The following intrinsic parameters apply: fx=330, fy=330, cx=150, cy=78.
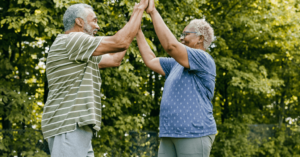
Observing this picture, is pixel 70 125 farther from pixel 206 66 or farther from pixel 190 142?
pixel 206 66

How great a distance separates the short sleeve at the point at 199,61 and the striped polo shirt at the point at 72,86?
72 cm

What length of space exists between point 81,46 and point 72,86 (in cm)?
28

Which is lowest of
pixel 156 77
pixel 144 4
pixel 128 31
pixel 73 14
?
pixel 156 77

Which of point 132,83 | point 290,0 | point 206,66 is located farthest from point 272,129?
point 206,66

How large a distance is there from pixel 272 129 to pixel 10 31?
8.59 metres

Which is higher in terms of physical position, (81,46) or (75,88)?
(81,46)

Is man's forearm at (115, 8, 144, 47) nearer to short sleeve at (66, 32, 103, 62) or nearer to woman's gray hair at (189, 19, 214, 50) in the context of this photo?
short sleeve at (66, 32, 103, 62)

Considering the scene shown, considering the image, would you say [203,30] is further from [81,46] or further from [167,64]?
[81,46]

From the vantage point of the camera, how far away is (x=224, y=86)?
33.4 ft

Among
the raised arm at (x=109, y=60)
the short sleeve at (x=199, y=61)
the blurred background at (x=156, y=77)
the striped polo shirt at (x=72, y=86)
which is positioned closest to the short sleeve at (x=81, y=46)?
the striped polo shirt at (x=72, y=86)

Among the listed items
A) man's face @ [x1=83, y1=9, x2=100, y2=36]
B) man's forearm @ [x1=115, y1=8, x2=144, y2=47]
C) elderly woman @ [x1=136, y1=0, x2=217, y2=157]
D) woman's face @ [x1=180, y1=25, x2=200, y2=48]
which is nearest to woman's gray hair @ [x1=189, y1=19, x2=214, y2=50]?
woman's face @ [x1=180, y1=25, x2=200, y2=48]

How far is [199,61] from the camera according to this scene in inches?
101

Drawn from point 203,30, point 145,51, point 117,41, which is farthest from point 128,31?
point 145,51

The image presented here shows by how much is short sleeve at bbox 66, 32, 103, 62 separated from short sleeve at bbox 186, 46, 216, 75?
715 mm
